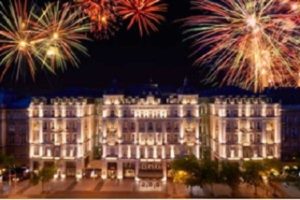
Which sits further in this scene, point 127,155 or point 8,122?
point 8,122

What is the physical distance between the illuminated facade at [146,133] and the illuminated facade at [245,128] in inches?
28.4

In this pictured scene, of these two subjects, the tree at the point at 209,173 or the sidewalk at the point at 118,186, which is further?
the sidewalk at the point at 118,186

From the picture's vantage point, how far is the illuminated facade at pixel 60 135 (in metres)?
14.1

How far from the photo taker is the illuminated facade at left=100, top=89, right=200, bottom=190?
1424 cm

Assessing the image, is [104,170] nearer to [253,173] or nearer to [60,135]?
[60,135]

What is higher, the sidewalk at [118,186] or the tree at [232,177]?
the tree at [232,177]

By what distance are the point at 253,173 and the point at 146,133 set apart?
391 cm

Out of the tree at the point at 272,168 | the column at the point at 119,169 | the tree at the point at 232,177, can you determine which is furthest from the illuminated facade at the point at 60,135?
the tree at the point at 272,168

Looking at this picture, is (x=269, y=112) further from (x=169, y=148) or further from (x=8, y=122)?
(x=8, y=122)

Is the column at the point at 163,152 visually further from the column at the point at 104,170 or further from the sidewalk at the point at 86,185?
the sidewalk at the point at 86,185

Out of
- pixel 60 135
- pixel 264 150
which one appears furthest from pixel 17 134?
pixel 264 150

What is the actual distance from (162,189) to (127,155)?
98.7 inches

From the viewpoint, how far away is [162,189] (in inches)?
475

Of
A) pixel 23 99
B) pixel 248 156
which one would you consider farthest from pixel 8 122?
pixel 248 156
